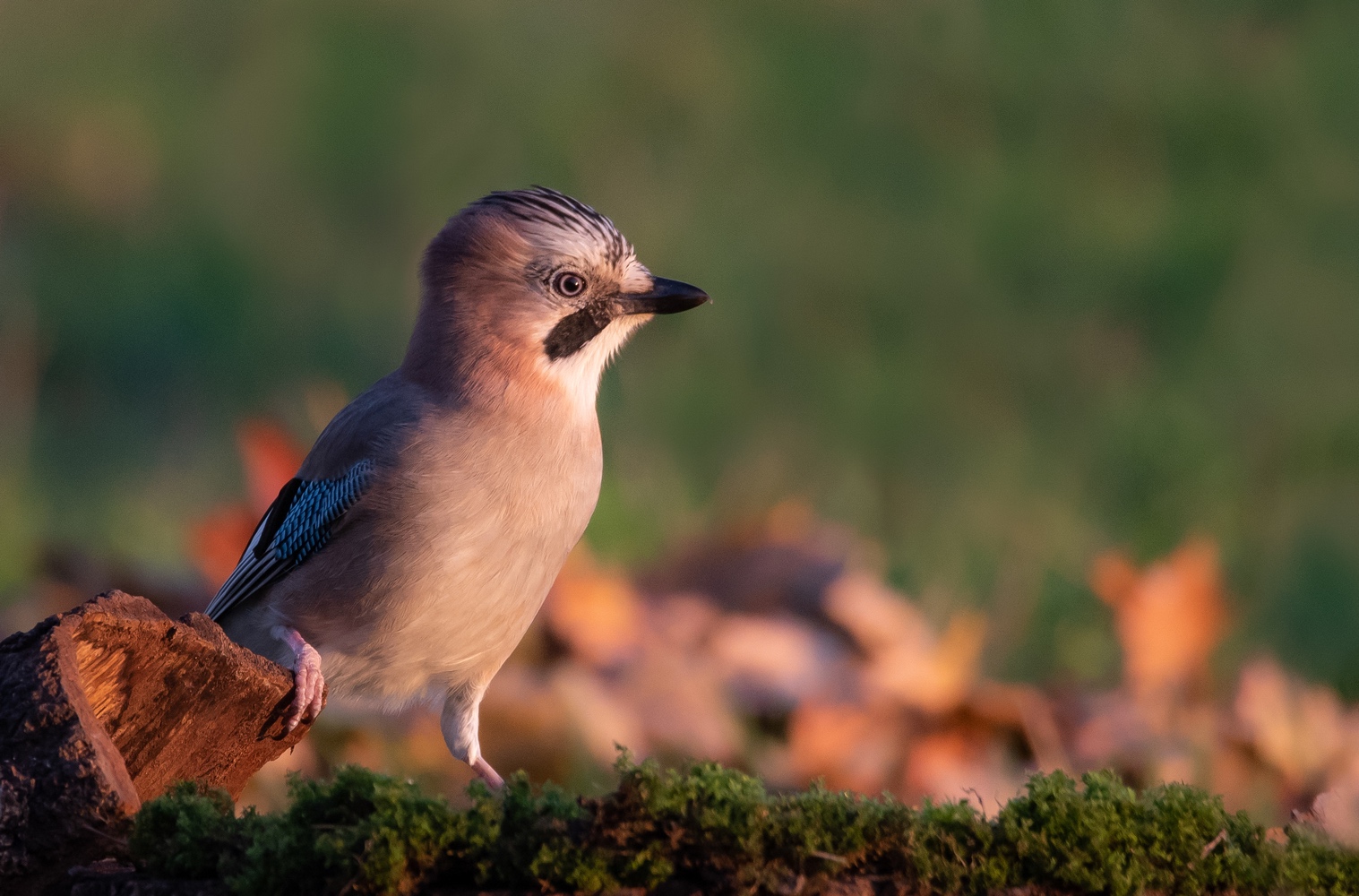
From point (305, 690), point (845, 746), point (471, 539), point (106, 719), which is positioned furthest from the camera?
point (845, 746)

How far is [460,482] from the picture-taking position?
3059mm

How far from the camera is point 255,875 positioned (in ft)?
5.75

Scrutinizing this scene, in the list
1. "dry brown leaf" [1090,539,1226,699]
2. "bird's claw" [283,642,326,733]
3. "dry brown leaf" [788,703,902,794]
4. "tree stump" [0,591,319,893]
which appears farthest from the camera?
"dry brown leaf" [1090,539,1226,699]

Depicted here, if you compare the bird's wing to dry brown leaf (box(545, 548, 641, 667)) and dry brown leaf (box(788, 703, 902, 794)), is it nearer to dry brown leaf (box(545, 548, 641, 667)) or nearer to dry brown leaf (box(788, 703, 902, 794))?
dry brown leaf (box(545, 548, 641, 667))

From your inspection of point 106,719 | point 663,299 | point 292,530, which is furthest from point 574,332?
point 106,719

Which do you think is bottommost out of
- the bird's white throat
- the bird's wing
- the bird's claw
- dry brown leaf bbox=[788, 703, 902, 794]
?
the bird's claw

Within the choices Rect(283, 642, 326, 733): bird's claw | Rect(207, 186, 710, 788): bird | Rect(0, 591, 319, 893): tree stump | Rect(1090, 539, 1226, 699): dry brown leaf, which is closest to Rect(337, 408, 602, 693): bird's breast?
Rect(207, 186, 710, 788): bird


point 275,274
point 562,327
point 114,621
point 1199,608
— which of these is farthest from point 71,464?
point 1199,608

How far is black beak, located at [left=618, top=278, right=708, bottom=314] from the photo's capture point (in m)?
3.44

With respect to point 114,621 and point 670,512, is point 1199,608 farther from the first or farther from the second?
point 114,621

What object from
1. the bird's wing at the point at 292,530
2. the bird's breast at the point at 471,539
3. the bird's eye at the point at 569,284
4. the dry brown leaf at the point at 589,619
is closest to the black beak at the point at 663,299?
the bird's eye at the point at 569,284

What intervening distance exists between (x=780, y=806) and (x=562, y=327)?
5.69 ft

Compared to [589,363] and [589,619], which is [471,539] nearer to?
[589,363]

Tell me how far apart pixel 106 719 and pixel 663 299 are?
171 cm
